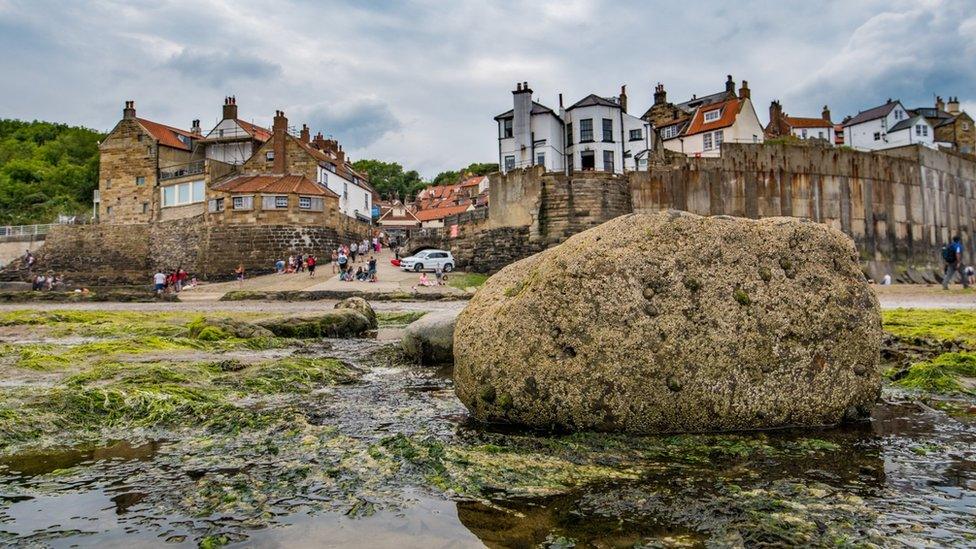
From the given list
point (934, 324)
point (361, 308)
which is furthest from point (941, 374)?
point (361, 308)

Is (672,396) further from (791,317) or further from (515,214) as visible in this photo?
(515,214)

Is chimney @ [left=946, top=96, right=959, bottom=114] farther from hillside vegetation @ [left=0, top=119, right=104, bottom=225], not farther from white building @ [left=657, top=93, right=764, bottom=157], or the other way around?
hillside vegetation @ [left=0, top=119, right=104, bottom=225]

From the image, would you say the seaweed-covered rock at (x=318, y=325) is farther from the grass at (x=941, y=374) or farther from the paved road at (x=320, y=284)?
the paved road at (x=320, y=284)

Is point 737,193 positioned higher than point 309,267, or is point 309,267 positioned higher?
point 737,193

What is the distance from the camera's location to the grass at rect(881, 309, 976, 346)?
1023 cm

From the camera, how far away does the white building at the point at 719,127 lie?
5994 cm

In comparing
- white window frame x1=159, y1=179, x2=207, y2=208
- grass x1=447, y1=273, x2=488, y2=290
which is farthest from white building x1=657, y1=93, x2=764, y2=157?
white window frame x1=159, y1=179, x2=207, y2=208

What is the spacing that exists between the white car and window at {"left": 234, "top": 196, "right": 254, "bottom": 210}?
48.9ft

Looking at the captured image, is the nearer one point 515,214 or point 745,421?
point 745,421

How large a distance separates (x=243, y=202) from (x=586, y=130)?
30.6 metres

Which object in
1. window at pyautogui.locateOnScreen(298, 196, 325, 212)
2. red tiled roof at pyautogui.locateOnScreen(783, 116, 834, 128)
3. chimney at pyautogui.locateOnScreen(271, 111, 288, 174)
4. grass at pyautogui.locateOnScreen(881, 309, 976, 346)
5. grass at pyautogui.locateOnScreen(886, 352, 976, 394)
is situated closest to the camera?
grass at pyautogui.locateOnScreen(886, 352, 976, 394)

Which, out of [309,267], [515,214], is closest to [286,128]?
[309,267]

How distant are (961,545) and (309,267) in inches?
1712

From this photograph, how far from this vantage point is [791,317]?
19.0ft
